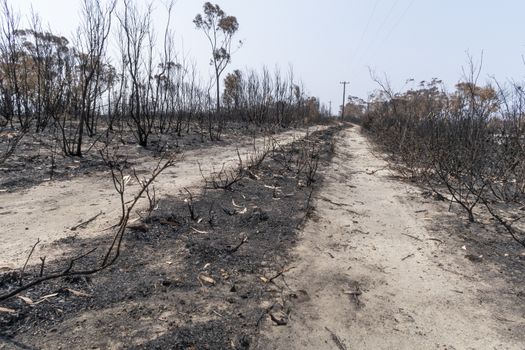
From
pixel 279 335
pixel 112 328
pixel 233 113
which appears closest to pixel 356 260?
pixel 279 335

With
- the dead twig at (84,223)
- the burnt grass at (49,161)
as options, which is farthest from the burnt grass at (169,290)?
the burnt grass at (49,161)

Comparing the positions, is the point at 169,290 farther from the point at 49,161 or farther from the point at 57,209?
the point at 49,161

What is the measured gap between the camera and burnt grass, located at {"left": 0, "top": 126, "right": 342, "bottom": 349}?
85.2 inches

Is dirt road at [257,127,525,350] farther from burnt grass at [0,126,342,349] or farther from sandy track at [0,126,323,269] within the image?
sandy track at [0,126,323,269]

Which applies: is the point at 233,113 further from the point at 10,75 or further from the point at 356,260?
the point at 356,260

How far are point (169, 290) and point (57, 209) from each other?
8.66ft

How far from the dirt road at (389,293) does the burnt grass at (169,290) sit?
222mm

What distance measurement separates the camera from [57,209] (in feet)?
15.1

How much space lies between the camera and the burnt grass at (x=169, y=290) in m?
2.16

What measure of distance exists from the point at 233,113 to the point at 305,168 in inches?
786

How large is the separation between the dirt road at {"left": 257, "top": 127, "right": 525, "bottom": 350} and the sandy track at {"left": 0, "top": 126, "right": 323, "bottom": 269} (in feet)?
6.82

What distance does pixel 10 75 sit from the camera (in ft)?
36.9

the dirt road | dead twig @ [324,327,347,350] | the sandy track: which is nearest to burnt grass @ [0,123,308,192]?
the sandy track

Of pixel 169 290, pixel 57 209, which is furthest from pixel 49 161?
pixel 169 290
